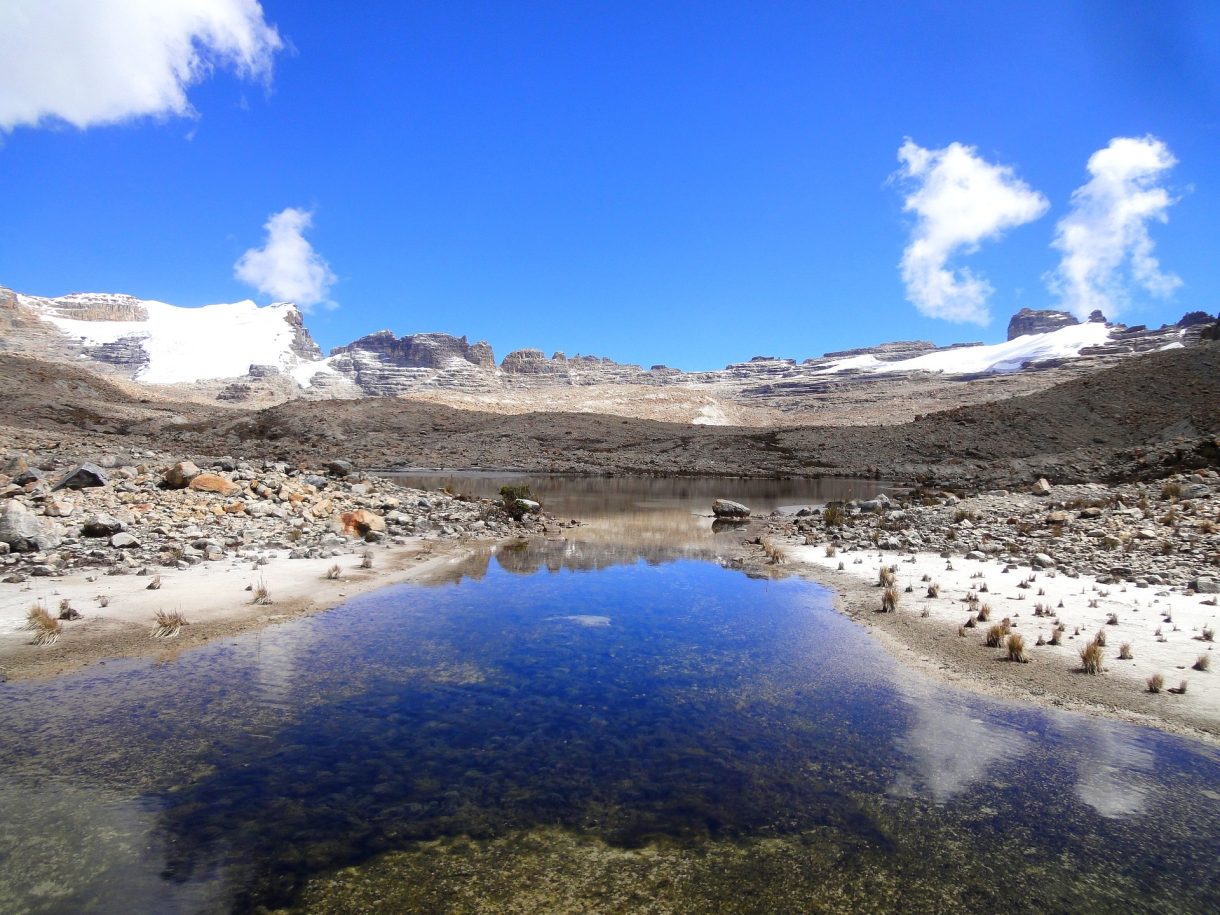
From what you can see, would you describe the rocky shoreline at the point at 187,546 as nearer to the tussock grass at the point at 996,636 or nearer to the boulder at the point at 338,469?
the boulder at the point at 338,469

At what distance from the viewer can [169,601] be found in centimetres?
1045

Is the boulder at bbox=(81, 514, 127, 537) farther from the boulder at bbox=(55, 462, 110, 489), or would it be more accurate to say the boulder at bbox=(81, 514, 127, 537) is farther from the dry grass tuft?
the dry grass tuft

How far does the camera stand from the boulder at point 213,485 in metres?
18.2

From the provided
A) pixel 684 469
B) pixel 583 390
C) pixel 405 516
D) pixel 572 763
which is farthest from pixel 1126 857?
pixel 583 390

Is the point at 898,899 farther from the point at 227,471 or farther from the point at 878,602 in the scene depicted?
the point at 227,471

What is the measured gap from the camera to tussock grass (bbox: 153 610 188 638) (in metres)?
9.00

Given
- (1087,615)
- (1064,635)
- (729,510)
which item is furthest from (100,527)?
(729,510)

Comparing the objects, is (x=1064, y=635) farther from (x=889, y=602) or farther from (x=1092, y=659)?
(x=889, y=602)

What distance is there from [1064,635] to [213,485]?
64.1 ft

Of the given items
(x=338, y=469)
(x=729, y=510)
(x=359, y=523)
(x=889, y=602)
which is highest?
(x=338, y=469)

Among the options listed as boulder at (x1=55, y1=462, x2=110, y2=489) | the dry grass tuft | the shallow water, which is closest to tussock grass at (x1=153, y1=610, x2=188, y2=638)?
the shallow water

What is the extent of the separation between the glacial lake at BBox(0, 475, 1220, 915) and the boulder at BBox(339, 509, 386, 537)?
Result: 30.9 ft

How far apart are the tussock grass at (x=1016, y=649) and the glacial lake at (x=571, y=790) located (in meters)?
1.52

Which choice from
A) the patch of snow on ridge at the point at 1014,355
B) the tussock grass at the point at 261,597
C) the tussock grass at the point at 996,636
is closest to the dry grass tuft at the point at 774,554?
the tussock grass at the point at 261,597
